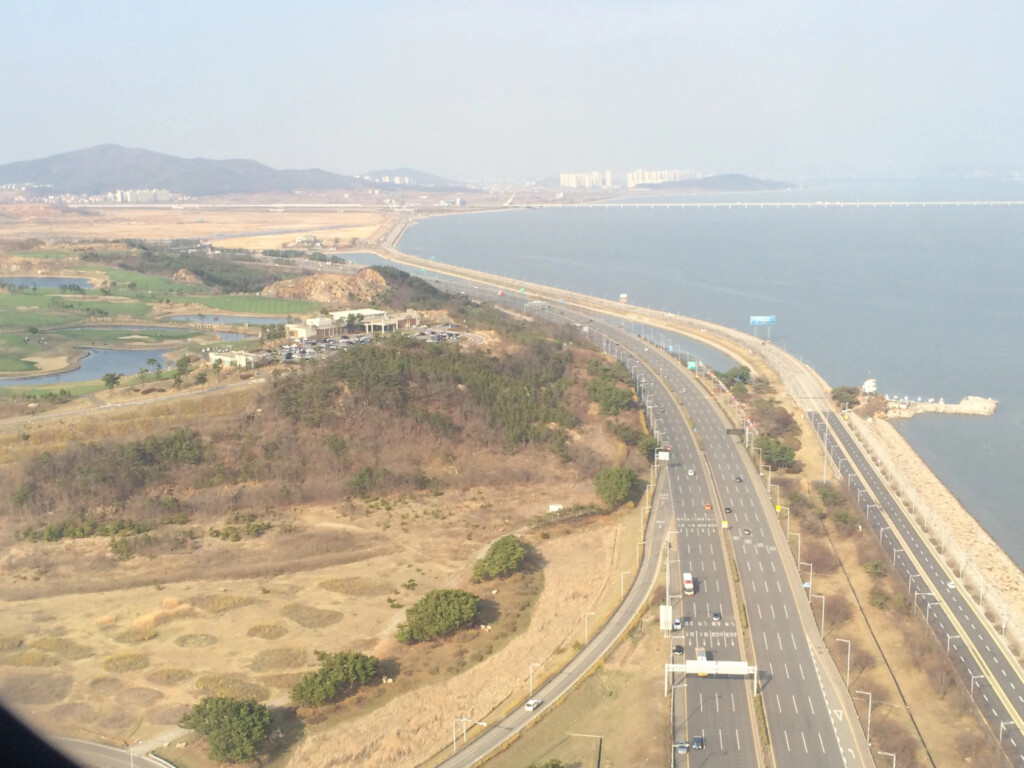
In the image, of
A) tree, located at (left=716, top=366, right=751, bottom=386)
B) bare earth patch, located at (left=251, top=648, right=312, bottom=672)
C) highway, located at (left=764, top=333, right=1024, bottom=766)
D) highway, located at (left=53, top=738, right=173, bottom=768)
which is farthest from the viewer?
tree, located at (left=716, top=366, right=751, bottom=386)

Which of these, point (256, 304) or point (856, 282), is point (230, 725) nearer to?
point (256, 304)

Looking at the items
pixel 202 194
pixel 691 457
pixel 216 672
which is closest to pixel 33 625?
pixel 216 672

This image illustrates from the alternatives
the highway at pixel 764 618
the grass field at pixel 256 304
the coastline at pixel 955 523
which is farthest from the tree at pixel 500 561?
the grass field at pixel 256 304

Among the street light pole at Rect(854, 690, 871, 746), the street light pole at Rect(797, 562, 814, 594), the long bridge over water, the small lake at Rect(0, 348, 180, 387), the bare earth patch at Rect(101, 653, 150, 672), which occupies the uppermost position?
the long bridge over water

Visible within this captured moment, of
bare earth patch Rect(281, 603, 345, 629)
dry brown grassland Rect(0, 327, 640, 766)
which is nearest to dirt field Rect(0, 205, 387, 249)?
dry brown grassland Rect(0, 327, 640, 766)

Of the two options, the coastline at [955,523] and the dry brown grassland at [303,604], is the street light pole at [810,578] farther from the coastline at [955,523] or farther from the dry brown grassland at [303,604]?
the dry brown grassland at [303,604]

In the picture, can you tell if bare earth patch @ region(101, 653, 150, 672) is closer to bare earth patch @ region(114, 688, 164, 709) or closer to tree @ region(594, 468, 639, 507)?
bare earth patch @ region(114, 688, 164, 709)

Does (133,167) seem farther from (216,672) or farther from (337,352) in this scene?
(216,672)

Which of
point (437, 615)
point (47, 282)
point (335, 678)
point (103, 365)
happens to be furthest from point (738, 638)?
point (47, 282)
